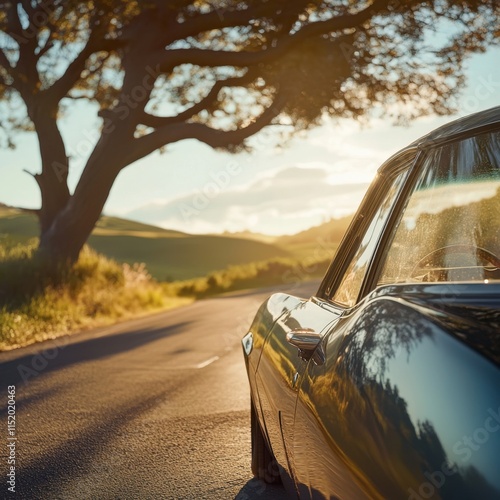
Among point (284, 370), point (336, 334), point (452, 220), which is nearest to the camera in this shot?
point (336, 334)

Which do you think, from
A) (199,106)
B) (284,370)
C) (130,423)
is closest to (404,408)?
(284,370)

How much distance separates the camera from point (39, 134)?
74.1 ft

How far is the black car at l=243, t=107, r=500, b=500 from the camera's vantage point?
1679 millimetres

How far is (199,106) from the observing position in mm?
→ 23547

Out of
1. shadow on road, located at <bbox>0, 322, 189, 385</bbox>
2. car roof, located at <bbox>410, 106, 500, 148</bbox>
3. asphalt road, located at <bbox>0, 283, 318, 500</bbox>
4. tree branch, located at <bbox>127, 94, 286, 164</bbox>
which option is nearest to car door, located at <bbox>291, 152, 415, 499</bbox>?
car roof, located at <bbox>410, 106, 500, 148</bbox>

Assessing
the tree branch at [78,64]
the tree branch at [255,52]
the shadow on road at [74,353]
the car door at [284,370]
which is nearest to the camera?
the car door at [284,370]

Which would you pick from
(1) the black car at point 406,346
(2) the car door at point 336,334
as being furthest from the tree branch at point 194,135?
(2) the car door at point 336,334

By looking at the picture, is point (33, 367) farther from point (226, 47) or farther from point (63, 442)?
point (226, 47)

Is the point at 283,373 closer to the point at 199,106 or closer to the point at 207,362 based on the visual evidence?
the point at 207,362

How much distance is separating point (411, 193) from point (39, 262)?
1795 centimetres

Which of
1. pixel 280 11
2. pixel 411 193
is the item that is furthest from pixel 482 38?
pixel 411 193

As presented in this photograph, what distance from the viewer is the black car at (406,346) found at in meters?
1.68

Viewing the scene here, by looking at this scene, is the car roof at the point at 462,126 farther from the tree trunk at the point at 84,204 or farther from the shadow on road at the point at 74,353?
the tree trunk at the point at 84,204

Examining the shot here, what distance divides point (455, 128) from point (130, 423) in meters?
4.76
